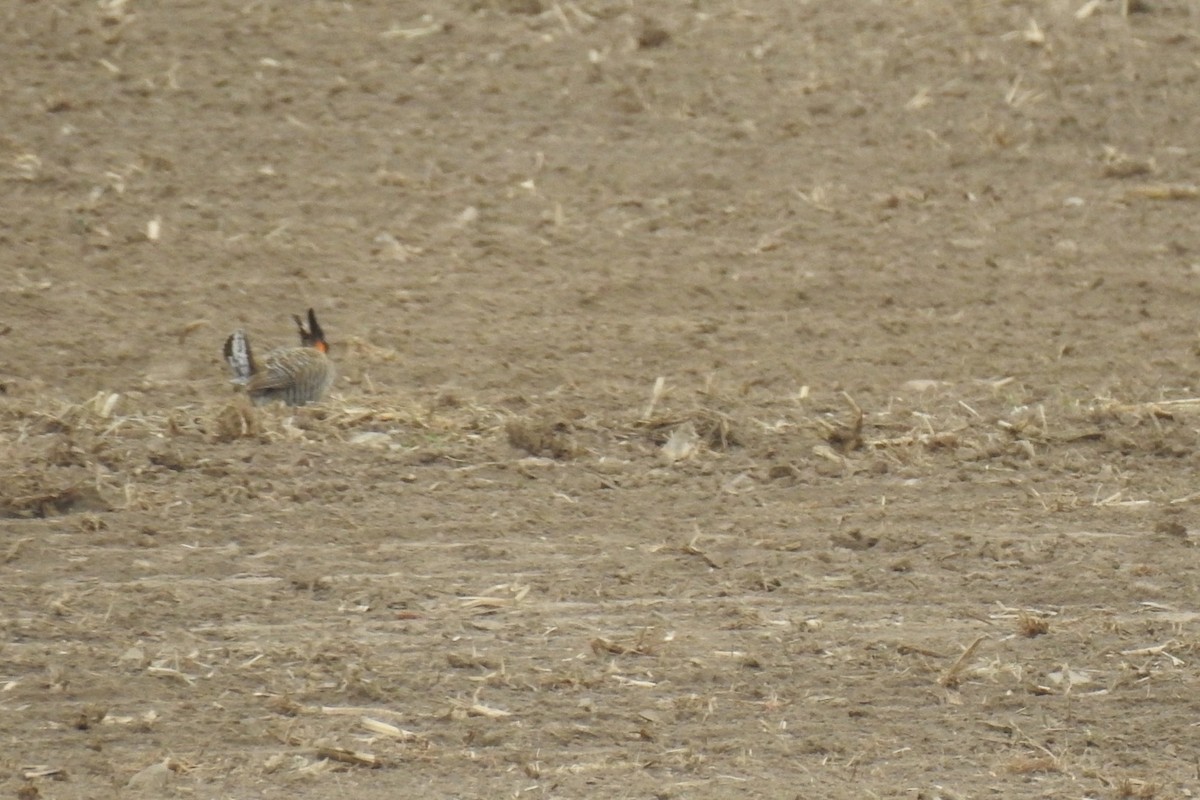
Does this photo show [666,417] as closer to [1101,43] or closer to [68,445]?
[68,445]

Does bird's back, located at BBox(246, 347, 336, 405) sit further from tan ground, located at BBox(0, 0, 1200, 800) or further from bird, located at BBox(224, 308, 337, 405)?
tan ground, located at BBox(0, 0, 1200, 800)

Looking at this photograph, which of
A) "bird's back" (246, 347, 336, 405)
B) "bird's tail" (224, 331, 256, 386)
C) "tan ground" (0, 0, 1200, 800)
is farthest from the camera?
"bird's tail" (224, 331, 256, 386)

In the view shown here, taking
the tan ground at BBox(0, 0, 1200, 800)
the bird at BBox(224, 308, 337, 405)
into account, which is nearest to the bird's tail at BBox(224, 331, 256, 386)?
the bird at BBox(224, 308, 337, 405)

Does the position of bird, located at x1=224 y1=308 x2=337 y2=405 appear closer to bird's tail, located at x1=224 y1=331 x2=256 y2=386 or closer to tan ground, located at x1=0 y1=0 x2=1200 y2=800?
bird's tail, located at x1=224 y1=331 x2=256 y2=386

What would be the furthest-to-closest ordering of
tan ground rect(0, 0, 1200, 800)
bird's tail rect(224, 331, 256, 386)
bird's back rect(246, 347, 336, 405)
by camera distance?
bird's tail rect(224, 331, 256, 386)
bird's back rect(246, 347, 336, 405)
tan ground rect(0, 0, 1200, 800)

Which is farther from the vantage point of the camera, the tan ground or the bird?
the bird

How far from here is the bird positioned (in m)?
7.44

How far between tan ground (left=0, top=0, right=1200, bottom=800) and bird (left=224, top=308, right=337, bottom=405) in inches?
9.6

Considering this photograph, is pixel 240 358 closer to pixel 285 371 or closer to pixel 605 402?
pixel 285 371

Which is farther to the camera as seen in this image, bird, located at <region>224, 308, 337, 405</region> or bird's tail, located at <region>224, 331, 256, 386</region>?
bird's tail, located at <region>224, 331, 256, 386</region>

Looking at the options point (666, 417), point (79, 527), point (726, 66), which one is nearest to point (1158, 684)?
point (666, 417)

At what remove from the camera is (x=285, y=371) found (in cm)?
742

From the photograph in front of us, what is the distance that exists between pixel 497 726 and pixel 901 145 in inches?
238

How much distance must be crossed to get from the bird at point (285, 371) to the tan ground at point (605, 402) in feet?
0.80
